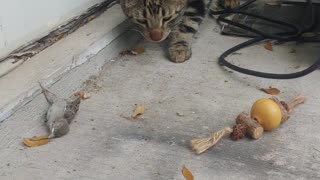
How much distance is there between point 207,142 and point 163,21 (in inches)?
30.6

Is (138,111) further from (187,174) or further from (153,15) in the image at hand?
(153,15)

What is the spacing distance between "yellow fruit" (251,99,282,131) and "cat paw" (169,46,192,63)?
615 millimetres

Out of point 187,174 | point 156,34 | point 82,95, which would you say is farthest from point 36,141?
point 156,34

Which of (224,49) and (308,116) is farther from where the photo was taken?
(224,49)

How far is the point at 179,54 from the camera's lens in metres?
2.06

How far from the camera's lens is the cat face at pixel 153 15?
2.04 meters

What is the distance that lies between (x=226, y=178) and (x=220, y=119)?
1.08 ft

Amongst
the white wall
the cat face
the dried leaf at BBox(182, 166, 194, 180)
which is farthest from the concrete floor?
the white wall

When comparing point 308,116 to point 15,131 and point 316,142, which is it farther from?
point 15,131

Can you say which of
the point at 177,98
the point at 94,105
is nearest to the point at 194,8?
the point at 177,98

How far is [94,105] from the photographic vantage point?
1729 millimetres

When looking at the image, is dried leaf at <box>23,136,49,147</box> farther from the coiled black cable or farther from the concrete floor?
the coiled black cable

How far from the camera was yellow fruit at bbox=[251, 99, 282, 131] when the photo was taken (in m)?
1.47

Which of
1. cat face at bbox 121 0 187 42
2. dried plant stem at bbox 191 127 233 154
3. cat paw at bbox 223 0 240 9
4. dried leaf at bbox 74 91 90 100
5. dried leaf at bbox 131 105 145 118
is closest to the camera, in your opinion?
dried plant stem at bbox 191 127 233 154
